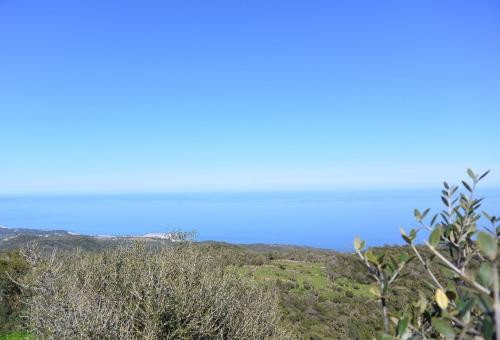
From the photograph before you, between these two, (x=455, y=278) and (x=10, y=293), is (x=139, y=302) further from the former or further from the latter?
(x=10, y=293)

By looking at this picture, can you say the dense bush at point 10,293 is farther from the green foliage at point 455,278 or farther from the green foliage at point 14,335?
the green foliage at point 455,278

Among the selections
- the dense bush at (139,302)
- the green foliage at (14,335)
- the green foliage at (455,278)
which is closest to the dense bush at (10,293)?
the green foliage at (14,335)

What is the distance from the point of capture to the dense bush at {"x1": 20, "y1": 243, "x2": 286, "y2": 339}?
6152 millimetres

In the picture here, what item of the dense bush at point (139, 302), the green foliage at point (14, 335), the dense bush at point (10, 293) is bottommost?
the green foliage at point (14, 335)

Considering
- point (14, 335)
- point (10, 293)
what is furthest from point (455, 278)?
point (10, 293)

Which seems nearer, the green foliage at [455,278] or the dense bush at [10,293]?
the green foliage at [455,278]

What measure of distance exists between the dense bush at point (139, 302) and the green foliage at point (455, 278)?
4.88 meters

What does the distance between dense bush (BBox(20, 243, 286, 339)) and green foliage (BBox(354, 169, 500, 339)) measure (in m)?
4.88

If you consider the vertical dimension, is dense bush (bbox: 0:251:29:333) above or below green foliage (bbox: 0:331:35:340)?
above

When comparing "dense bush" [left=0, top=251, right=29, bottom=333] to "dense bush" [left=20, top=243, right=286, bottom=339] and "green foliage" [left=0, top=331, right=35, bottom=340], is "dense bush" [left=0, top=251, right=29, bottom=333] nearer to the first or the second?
"green foliage" [left=0, top=331, right=35, bottom=340]

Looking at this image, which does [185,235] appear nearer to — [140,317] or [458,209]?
[140,317]

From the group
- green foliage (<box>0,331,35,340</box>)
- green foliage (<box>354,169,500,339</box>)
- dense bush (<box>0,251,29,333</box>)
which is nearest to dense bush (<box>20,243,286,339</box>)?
green foliage (<box>0,331,35,340</box>)

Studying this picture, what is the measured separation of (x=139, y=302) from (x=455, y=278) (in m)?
5.99

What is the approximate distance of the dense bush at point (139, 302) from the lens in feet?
20.2
